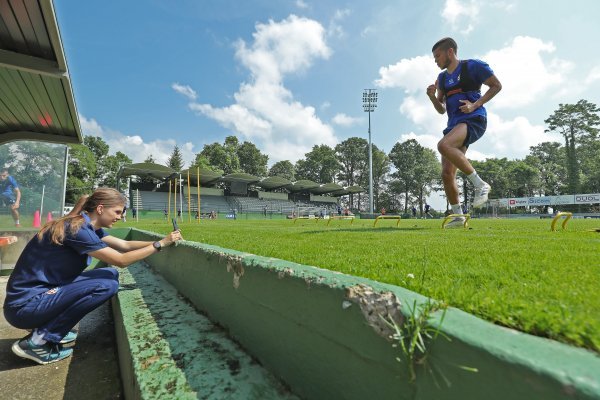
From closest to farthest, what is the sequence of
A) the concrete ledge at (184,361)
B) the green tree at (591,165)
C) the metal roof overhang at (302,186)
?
the concrete ledge at (184,361) → the green tree at (591,165) → the metal roof overhang at (302,186)

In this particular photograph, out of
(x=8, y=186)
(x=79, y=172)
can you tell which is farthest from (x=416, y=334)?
(x=79, y=172)

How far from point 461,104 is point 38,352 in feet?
17.2

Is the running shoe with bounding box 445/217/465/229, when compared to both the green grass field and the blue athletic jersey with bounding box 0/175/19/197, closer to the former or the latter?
the green grass field

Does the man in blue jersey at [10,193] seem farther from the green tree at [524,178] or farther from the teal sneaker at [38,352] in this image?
the green tree at [524,178]

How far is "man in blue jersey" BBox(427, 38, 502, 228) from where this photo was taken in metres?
4.00

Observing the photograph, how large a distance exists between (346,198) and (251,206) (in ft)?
91.6

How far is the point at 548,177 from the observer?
56.4m

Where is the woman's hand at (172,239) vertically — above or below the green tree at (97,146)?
below

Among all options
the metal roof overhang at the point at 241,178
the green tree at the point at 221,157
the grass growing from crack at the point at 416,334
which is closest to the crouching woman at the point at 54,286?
the grass growing from crack at the point at 416,334

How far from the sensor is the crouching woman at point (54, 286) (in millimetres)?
2236

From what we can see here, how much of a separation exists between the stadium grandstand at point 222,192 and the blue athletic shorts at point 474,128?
3356 centimetres

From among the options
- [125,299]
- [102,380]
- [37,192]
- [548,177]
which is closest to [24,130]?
[37,192]

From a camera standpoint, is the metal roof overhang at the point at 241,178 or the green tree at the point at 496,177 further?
the green tree at the point at 496,177

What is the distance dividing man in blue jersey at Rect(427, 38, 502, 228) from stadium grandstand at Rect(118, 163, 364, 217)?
33207 millimetres
